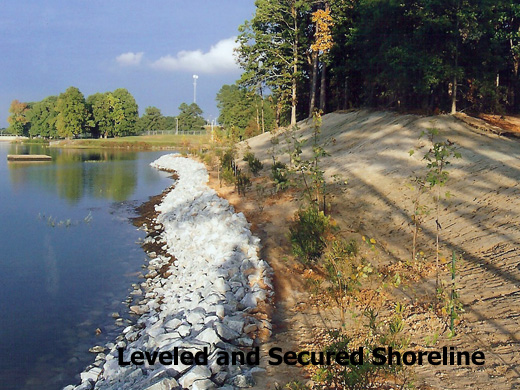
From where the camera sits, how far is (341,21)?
95.8 feet

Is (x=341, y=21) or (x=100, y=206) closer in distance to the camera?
(x=100, y=206)

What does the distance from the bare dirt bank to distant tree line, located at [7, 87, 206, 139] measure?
259 feet

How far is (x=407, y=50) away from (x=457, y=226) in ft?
40.4

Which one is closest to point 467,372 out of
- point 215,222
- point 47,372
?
point 47,372

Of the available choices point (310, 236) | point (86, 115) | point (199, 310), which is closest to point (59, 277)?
point (199, 310)

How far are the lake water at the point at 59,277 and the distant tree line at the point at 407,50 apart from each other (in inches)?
532

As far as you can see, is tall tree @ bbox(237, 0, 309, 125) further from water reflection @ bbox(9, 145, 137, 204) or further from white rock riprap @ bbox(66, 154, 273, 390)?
white rock riprap @ bbox(66, 154, 273, 390)

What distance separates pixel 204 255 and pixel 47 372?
14.8 ft

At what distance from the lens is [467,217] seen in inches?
344

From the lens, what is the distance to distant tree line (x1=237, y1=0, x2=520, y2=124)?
17.2m

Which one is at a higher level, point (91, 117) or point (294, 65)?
point (91, 117)

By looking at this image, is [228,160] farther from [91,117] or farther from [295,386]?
[91,117]

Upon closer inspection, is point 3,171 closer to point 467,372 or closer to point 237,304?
point 237,304

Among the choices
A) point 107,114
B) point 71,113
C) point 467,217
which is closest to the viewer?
point 467,217
